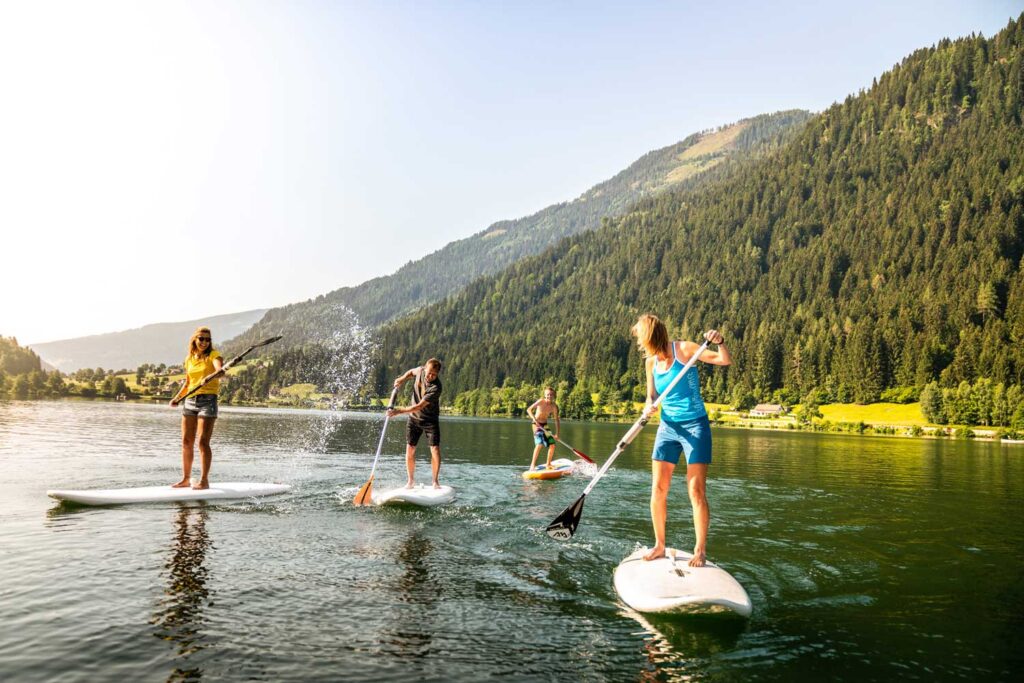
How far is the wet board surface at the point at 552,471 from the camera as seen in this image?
25561mm

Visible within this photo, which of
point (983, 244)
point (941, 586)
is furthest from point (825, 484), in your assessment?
point (983, 244)

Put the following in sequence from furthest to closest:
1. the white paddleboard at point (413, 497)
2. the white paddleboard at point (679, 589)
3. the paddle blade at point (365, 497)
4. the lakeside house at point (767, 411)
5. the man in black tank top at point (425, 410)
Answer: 1. the lakeside house at point (767, 411)
2. the man in black tank top at point (425, 410)
3. the paddle blade at point (365, 497)
4. the white paddleboard at point (413, 497)
5. the white paddleboard at point (679, 589)

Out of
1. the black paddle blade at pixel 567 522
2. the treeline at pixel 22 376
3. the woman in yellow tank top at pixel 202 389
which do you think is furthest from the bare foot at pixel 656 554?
the treeline at pixel 22 376

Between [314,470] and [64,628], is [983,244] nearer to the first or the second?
[314,470]

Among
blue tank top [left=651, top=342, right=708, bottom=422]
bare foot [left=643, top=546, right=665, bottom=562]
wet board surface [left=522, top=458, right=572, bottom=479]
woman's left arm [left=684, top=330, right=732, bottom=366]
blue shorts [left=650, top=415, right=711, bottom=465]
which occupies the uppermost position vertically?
woman's left arm [left=684, top=330, right=732, bottom=366]

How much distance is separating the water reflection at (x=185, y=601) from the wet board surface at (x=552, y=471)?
14325 millimetres

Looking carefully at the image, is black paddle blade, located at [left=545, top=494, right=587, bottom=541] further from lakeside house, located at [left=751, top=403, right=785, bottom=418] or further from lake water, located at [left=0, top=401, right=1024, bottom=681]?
lakeside house, located at [left=751, top=403, right=785, bottom=418]

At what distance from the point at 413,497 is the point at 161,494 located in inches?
253

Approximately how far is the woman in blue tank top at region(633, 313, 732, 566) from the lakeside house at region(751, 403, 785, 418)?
492 ft

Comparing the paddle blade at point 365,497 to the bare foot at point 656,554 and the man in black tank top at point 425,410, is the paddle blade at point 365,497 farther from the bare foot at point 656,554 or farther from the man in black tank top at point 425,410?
the bare foot at point 656,554

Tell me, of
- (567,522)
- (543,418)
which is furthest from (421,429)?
(543,418)

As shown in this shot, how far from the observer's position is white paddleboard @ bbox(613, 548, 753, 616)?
865cm

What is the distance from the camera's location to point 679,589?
8.88 meters

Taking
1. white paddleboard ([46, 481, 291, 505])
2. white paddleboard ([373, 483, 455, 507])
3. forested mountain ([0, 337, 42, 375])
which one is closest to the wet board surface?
white paddleboard ([373, 483, 455, 507])
